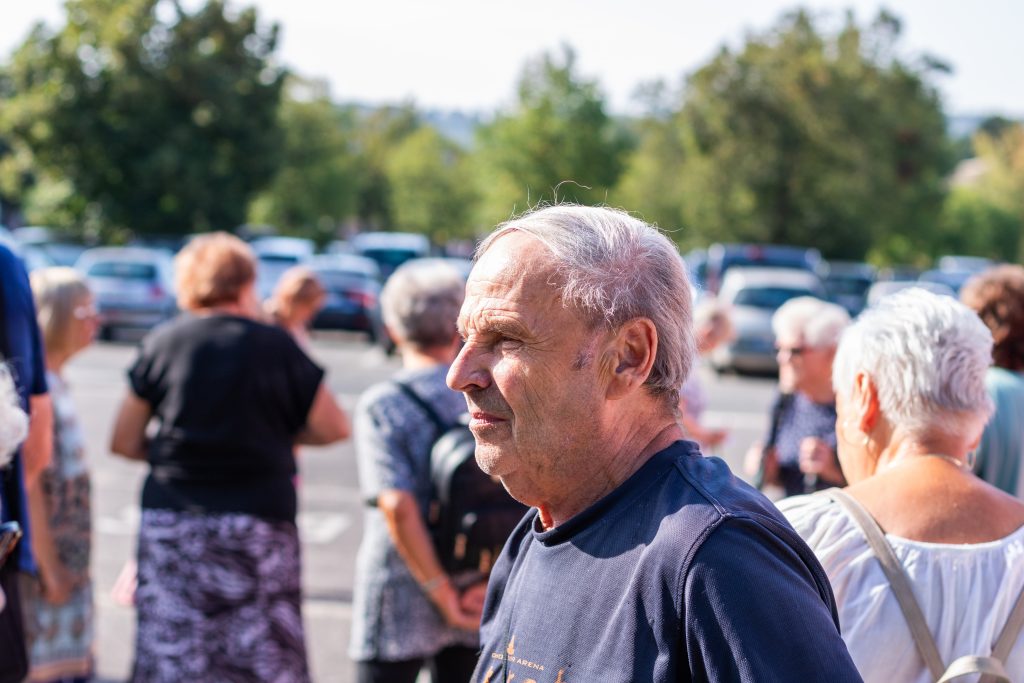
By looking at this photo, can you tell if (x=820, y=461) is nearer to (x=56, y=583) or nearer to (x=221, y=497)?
(x=221, y=497)

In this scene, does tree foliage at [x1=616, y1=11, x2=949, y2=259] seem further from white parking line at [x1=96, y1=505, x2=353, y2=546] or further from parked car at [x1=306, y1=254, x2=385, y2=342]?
white parking line at [x1=96, y1=505, x2=353, y2=546]

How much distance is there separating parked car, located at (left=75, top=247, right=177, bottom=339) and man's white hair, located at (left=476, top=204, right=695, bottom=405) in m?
19.8

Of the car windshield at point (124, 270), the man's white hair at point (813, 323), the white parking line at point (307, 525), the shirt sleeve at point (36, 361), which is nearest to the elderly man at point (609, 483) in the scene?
the shirt sleeve at point (36, 361)

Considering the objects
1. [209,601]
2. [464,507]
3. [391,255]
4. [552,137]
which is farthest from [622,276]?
[552,137]

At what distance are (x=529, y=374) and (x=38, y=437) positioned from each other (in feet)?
6.44

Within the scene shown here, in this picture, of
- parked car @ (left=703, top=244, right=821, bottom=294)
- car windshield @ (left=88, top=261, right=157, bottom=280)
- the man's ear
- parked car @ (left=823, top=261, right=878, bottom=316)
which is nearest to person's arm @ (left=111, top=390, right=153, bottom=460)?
the man's ear

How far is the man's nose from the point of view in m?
1.86

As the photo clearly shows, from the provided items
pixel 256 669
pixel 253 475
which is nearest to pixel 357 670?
pixel 256 669

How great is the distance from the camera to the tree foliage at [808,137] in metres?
36.2

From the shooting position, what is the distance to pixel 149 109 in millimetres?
32188

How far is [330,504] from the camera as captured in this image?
915cm

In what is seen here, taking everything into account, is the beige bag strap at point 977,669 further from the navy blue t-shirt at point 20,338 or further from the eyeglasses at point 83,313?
the eyeglasses at point 83,313

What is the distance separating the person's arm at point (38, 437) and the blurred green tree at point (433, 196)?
170 ft

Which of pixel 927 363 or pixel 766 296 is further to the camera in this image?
pixel 766 296
